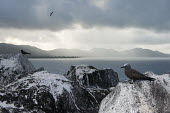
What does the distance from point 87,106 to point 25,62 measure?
30.7ft

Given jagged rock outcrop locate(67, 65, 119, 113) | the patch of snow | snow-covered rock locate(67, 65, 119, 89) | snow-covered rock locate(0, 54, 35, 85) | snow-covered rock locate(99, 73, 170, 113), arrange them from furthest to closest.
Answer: snow-covered rock locate(67, 65, 119, 89)
snow-covered rock locate(0, 54, 35, 85)
jagged rock outcrop locate(67, 65, 119, 113)
the patch of snow
snow-covered rock locate(99, 73, 170, 113)

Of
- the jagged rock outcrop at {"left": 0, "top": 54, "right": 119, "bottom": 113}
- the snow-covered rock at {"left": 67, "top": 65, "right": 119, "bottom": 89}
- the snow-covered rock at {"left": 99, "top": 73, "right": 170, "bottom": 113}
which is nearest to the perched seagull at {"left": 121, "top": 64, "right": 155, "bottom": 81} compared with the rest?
the snow-covered rock at {"left": 99, "top": 73, "right": 170, "bottom": 113}

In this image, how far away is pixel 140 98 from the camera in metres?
11.5

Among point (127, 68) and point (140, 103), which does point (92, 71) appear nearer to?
point (127, 68)

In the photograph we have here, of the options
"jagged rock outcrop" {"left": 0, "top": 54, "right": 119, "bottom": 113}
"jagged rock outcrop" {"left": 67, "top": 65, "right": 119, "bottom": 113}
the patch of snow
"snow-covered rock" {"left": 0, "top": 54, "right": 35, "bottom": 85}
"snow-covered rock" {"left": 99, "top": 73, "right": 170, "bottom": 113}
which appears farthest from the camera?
"snow-covered rock" {"left": 0, "top": 54, "right": 35, "bottom": 85}

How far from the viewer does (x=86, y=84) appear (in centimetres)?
2209

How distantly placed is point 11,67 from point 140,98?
41.6 feet

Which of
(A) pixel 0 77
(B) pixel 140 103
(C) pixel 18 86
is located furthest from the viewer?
(A) pixel 0 77

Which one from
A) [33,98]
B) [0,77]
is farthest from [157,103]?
[0,77]

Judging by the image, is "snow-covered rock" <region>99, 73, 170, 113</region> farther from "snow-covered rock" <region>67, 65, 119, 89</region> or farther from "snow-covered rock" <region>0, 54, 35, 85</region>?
"snow-covered rock" <region>67, 65, 119, 89</region>

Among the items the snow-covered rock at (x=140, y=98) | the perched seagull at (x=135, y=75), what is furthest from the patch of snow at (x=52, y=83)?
the perched seagull at (x=135, y=75)

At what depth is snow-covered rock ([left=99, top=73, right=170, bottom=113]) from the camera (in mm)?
11234

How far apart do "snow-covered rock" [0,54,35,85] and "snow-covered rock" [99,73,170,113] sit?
9.63 m

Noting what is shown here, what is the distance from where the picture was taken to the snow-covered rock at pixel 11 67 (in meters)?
20.3
